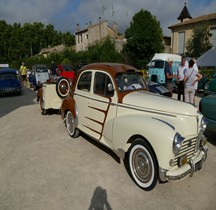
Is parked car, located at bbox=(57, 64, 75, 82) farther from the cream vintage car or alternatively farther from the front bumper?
the front bumper

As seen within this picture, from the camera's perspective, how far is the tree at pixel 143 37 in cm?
2767

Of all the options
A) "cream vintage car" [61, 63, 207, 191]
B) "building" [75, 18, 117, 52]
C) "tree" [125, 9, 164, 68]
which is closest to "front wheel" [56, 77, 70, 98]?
"cream vintage car" [61, 63, 207, 191]

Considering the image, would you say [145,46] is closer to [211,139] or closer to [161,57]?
[161,57]

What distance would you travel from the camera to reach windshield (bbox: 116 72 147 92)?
4133 millimetres

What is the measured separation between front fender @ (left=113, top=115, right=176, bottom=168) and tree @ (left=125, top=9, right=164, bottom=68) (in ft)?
84.5

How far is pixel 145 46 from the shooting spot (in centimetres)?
2766

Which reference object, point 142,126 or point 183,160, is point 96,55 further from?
point 183,160

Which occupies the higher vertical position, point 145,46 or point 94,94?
point 145,46

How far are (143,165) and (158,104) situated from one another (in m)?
1.05

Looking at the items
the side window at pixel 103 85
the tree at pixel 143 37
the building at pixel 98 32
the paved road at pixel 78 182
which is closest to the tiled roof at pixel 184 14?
the building at pixel 98 32

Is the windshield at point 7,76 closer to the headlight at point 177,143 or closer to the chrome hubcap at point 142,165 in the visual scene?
the chrome hubcap at point 142,165

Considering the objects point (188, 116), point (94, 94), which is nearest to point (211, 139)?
point (188, 116)

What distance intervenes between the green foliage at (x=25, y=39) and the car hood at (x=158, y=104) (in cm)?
5285

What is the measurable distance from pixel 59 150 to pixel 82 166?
982 mm
